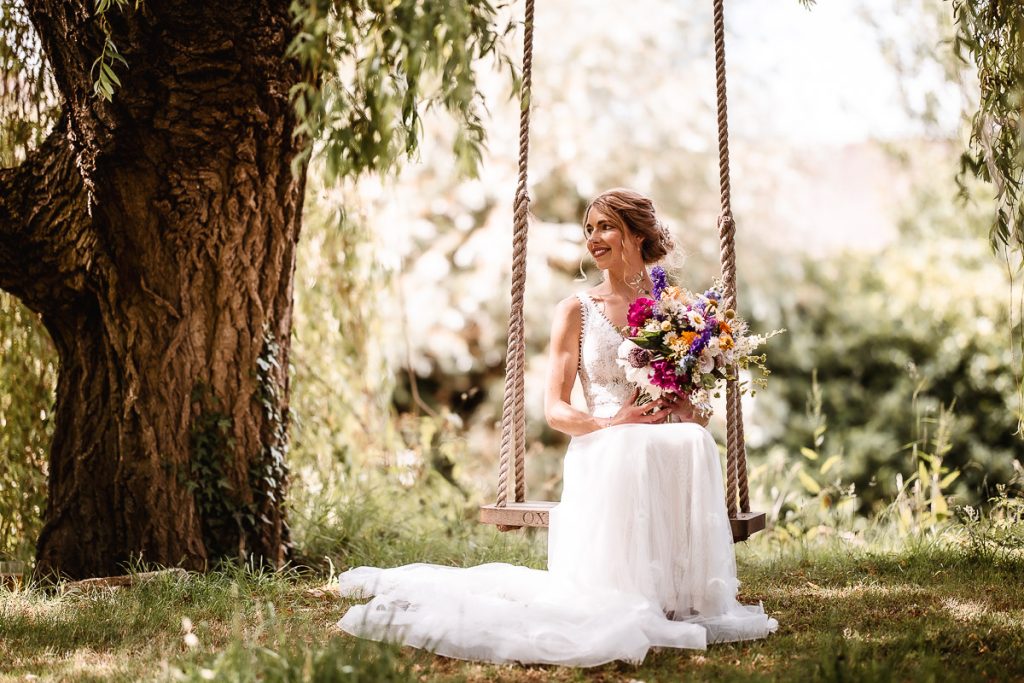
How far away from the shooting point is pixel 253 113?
13.6ft

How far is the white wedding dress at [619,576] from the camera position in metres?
3.12

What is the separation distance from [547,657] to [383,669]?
66cm

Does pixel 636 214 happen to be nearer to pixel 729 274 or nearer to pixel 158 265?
pixel 729 274

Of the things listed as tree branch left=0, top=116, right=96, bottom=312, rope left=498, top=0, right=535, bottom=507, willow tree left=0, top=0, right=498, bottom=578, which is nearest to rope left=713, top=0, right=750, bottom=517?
rope left=498, top=0, right=535, bottom=507

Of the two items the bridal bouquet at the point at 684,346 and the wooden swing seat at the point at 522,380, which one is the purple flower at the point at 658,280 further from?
the wooden swing seat at the point at 522,380

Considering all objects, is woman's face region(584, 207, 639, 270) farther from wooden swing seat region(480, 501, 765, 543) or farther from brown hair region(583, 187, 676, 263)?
wooden swing seat region(480, 501, 765, 543)

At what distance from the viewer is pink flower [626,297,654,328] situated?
3.64 m

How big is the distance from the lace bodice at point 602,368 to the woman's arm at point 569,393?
45 millimetres

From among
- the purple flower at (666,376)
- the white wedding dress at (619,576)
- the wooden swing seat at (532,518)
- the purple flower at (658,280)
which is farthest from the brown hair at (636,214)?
the wooden swing seat at (532,518)

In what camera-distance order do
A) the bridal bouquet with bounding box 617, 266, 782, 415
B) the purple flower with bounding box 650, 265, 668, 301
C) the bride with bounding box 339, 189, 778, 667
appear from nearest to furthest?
1. the bride with bounding box 339, 189, 778, 667
2. the bridal bouquet with bounding box 617, 266, 782, 415
3. the purple flower with bounding box 650, 265, 668, 301

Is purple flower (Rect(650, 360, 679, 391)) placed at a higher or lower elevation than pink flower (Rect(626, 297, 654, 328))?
lower

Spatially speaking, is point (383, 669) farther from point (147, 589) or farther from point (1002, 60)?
point (1002, 60)

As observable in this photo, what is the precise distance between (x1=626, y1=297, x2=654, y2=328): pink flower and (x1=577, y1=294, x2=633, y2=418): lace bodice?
0.21 meters

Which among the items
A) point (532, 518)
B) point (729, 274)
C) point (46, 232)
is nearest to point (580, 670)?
point (532, 518)
